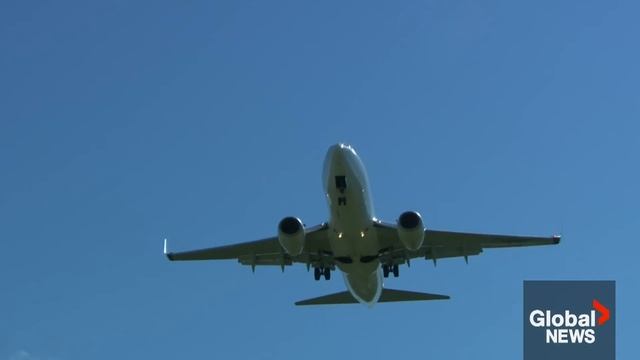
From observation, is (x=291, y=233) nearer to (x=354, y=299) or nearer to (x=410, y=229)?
(x=410, y=229)

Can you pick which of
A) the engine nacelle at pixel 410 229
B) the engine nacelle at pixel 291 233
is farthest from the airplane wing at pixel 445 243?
the engine nacelle at pixel 291 233

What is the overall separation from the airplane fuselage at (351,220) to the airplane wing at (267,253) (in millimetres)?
1139

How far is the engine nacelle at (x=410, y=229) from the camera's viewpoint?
3812 cm

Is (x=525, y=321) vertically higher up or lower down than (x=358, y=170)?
lower down

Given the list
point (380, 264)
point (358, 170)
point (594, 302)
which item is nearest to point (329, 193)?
point (358, 170)

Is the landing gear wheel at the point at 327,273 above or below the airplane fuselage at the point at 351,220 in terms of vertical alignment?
below

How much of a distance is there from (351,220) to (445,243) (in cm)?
614

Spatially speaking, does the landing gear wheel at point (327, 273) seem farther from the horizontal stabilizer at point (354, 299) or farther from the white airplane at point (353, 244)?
the horizontal stabilizer at point (354, 299)

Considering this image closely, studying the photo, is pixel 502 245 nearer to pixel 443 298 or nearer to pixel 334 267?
pixel 443 298

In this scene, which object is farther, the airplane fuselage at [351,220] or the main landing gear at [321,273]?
the main landing gear at [321,273]

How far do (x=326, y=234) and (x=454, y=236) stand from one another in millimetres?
5260

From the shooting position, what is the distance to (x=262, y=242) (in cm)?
4269

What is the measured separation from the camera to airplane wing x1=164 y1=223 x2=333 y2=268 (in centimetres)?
4178

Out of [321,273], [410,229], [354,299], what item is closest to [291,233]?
[410,229]
